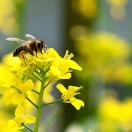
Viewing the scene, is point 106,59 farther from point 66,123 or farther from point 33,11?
point 33,11

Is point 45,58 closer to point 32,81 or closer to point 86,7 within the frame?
point 32,81

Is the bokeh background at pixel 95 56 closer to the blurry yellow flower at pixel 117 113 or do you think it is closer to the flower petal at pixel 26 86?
the blurry yellow flower at pixel 117 113

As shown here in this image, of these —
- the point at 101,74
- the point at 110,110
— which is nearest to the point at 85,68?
the point at 101,74

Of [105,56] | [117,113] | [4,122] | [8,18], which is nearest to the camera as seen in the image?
[4,122]

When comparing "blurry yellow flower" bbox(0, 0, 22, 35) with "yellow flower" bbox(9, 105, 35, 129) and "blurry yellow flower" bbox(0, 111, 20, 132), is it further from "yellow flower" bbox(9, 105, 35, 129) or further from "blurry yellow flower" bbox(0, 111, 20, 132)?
"yellow flower" bbox(9, 105, 35, 129)

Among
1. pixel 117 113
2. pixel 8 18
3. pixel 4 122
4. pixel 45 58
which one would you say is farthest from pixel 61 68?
pixel 8 18

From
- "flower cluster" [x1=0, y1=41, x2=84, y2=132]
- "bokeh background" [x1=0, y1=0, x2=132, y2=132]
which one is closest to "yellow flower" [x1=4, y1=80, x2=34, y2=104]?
"flower cluster" [x1=0, y1=41, x2=84, y2=132]

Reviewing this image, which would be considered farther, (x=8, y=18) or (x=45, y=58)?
(x=8, y=18)
